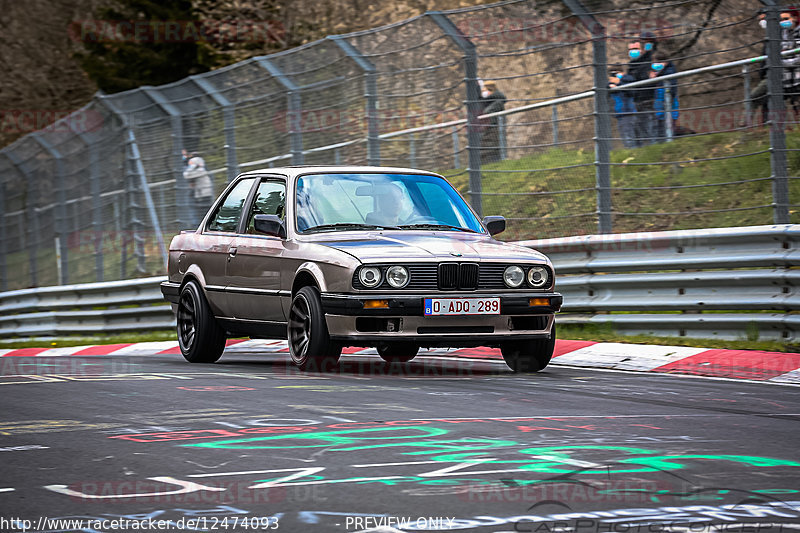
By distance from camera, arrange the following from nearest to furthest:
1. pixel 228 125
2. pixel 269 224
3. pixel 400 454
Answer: pixel 400 454, pixel 269 224, pixel 228 125

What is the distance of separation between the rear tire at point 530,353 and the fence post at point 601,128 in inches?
100

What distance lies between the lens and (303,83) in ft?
51.8

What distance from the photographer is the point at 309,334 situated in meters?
9.43

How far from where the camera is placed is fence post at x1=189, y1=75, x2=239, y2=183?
17016mm

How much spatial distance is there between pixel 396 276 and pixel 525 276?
975 millimetres

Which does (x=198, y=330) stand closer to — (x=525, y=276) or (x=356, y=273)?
(x=356, y=273)

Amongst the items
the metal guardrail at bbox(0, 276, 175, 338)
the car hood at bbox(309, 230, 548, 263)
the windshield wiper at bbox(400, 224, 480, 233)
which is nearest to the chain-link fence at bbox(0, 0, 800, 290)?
the metal guardrail at bbox(0, 276, 175, 338)

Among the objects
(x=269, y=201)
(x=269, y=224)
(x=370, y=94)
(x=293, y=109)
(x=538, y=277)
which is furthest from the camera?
(x=293, y=109)

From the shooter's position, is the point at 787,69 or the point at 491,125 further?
the point at 491,125

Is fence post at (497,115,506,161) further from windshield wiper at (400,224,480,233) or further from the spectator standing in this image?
the spectator standing

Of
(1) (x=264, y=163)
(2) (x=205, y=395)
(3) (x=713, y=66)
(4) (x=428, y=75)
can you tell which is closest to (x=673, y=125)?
(3) (x=713, y=66)

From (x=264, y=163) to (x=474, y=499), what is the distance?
492 inches

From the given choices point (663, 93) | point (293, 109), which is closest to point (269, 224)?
point (663, 93)

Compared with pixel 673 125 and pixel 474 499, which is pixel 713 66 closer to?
pixel 673 125
